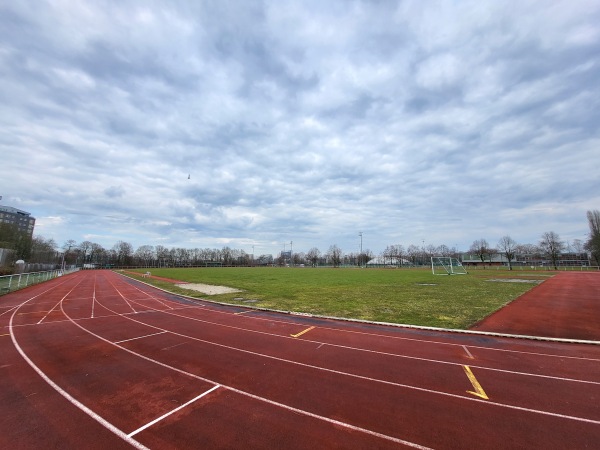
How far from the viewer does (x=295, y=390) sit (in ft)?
23.5

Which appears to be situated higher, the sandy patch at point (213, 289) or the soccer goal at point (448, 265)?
the soccer goal at point (448, 265)

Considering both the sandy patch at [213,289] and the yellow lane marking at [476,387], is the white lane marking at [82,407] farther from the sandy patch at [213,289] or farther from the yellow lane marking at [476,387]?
the sandy patch at [213,289]

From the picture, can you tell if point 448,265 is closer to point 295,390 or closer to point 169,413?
point 295,390

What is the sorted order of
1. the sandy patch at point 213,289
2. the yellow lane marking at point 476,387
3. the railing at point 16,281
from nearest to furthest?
the yellow lane marking at point 476,387 < the railing at point 16,281 < the sandy patch at point 213,289

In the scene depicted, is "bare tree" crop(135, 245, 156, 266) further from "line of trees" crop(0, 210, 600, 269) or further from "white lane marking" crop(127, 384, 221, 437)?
"white lane marking" crop(127, 384, 221, 437)

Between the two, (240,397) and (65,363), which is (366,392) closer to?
(240,397)

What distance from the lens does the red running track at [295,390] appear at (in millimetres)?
5332

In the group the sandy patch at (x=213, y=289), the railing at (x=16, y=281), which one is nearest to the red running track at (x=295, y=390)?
the sandy patch at (x=213, y=289)

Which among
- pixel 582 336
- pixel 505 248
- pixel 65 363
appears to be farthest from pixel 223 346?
pixel 505 248

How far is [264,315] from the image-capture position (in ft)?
55.4

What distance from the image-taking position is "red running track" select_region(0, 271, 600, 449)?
5332 mm

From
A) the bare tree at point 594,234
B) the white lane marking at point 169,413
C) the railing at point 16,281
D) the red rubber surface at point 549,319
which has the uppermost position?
the bare tree at point 594,234

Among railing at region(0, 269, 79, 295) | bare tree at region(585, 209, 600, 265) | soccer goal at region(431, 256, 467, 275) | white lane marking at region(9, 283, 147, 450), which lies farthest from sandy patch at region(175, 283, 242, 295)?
bare tree at region(585, 209, 600, 265)

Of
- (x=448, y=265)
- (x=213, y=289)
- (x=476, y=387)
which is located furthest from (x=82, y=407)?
(x=448, y=265)
